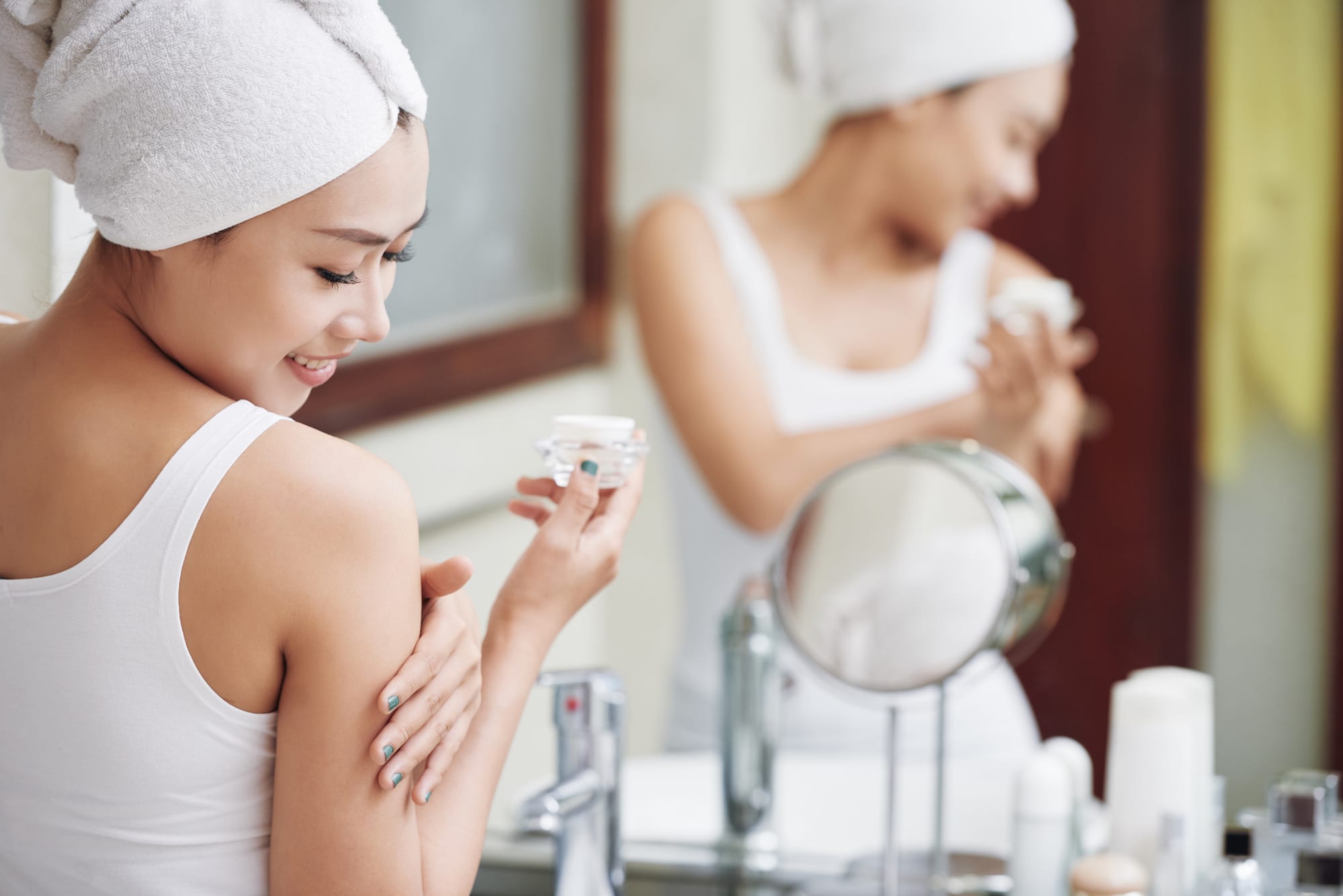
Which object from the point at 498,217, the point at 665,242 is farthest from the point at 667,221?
the point at 498,217

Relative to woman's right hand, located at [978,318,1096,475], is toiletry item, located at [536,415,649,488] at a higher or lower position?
lower

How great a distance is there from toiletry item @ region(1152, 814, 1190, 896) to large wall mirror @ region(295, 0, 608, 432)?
561 millimetres

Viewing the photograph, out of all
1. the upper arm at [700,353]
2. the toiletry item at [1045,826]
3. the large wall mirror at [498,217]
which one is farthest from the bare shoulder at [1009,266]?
the toiletry item at [1045,826]

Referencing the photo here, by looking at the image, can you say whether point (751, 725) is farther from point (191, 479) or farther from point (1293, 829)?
point (191, 479)

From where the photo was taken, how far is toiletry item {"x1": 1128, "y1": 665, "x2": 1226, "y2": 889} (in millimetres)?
862

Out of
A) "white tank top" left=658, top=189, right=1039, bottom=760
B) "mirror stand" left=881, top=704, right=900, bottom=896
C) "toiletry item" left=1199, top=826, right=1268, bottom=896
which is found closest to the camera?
"toiletry item" left=1199, top=826, right=1268, bottom=896

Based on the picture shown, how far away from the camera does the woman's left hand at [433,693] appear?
49cm

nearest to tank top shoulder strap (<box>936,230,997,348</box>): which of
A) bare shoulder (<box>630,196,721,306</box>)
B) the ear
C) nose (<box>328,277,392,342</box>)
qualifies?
the ear

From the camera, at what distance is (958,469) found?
3.09 feet

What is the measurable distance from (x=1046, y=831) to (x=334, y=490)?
598mm

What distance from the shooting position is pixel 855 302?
1136 millimetres

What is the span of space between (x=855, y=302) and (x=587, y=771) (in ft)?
1.65

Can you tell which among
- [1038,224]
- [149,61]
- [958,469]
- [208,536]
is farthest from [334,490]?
[1038,224]

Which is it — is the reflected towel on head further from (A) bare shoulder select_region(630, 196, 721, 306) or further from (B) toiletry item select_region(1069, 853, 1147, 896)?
(B) toiletry item select_region(1069, 853, 1147, 896)
